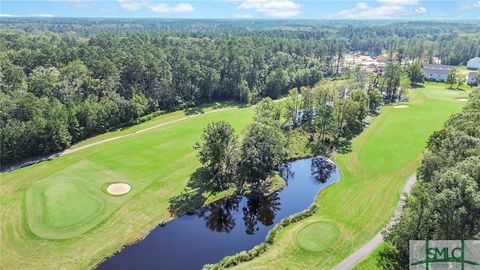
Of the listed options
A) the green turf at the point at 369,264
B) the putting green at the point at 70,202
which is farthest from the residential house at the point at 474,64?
the putting green at the point at 70,202

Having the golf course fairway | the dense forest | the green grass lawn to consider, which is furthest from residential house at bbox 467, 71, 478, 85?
the golf course fairway

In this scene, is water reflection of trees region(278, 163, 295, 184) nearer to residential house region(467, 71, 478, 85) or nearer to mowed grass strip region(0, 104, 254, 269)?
mowed grass strip region(0, 104, 254, 269)

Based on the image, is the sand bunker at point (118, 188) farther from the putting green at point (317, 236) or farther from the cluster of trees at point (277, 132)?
the putting green at point (317, 236)

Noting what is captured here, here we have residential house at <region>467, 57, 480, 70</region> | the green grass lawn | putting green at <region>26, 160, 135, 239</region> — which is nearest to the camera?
the green grass lawn

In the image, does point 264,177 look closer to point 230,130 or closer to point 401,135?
point 230,130

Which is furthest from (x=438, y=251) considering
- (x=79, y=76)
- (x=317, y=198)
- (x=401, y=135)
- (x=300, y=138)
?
(x=79, y=76)

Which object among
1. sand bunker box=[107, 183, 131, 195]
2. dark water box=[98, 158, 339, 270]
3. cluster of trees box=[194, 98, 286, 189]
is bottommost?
dark water box=[98, 158, 339, 270]

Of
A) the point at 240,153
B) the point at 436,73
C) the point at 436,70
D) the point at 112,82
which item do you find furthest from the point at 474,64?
the point at 112,82
